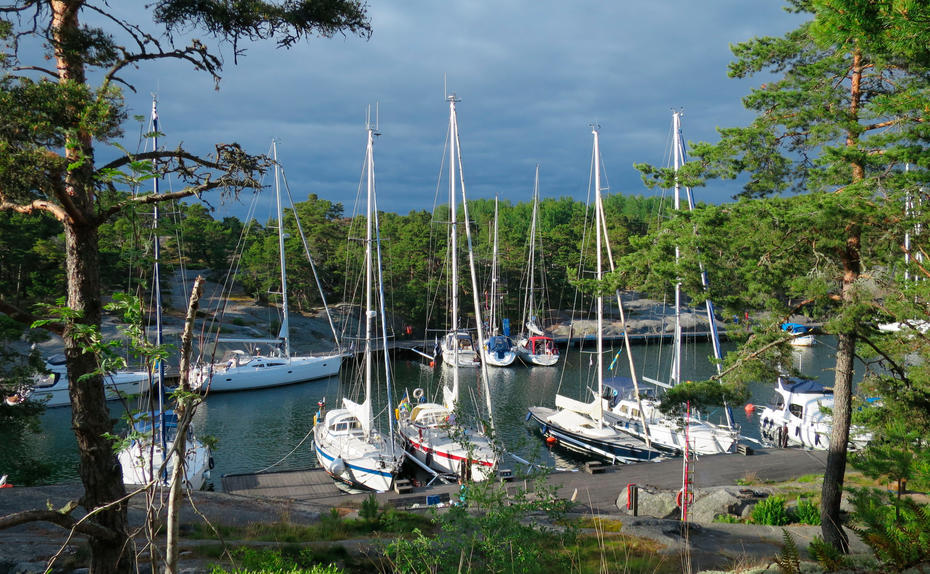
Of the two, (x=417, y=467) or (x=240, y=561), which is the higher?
(x=240, y=561)

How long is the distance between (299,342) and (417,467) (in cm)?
2709

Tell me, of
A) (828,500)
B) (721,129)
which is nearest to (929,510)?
(828,500)

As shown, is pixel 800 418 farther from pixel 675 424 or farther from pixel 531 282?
pixel 531 282

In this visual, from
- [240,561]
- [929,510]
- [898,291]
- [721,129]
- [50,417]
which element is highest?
[721,129]

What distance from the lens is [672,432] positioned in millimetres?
21984

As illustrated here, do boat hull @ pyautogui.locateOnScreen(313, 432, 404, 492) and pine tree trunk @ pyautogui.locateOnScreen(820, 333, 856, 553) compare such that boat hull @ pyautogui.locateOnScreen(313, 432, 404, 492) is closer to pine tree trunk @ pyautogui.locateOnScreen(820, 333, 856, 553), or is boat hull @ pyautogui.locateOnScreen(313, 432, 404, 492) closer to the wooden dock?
the wooden dock

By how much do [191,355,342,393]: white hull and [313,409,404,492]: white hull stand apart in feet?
41.8

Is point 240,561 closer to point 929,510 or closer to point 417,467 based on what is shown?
point 929,510

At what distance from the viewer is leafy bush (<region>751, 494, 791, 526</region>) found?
12969 millimetres

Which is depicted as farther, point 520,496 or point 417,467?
point 417,467

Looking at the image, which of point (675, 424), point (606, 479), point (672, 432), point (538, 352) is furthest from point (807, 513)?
point (538, 352)

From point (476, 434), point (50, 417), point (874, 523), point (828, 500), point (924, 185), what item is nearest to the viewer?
point (874, 523)

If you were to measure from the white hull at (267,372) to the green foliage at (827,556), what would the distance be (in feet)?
99.9

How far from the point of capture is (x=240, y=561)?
7.29 meters
